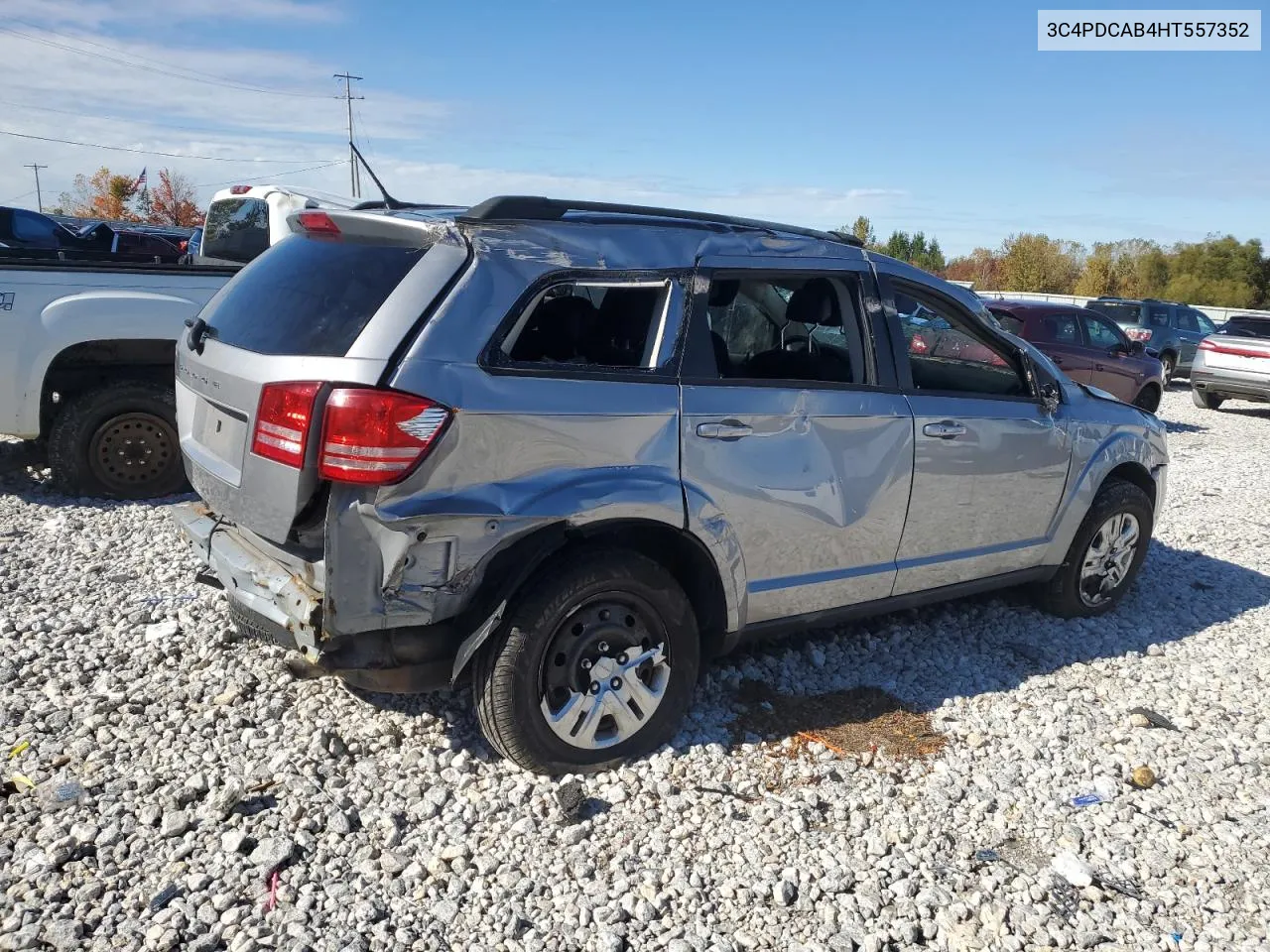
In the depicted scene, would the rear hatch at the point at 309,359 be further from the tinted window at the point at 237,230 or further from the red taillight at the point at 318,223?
Answer: the tinted window at the point at 237,230

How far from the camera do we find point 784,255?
3875 mm

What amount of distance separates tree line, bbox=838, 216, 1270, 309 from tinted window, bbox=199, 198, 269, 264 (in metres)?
36.3

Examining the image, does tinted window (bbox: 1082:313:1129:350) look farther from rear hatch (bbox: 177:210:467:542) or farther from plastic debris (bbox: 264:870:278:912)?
plastic debris (bbox: 264:870:278:912)

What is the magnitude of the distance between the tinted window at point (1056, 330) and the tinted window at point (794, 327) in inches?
367

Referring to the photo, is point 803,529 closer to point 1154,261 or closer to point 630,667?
point 630,667

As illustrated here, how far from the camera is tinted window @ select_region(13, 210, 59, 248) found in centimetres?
1462

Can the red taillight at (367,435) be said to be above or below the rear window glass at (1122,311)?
below

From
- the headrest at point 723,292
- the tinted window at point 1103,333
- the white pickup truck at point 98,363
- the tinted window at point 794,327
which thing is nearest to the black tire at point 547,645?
the tinted window at point 794,327

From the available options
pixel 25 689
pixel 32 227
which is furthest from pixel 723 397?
pixel 32 227

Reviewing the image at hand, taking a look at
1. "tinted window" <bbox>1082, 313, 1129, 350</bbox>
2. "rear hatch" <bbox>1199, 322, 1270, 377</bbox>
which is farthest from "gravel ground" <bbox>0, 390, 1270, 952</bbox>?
"rear hatch" <bbox>1199, 322, 1270, 377</bbox>

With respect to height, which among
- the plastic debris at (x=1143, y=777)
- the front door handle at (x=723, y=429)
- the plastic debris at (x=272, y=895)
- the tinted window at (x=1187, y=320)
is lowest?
the plastic debris at (x=1143, y=777)

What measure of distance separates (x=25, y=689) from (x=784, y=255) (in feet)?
11.4

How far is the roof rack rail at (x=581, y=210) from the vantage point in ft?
10.6

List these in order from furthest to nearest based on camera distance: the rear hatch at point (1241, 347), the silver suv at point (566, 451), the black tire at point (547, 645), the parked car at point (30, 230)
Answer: the rear hatch at point (1241, 347)
the parked car at point (30, 230)
the black tire at point (547, 645)
the silver suv at point (566, 451)
